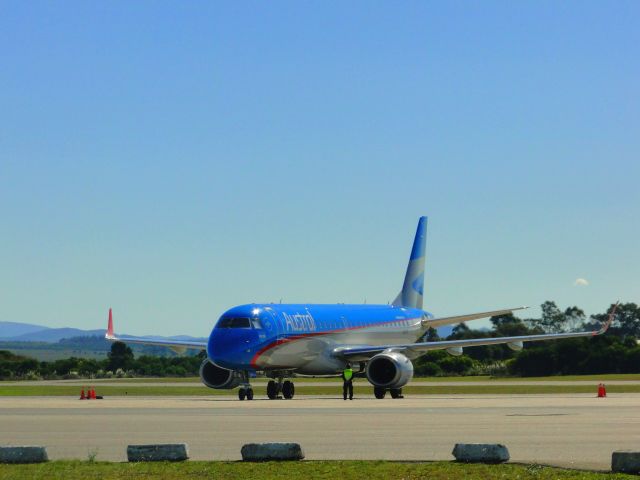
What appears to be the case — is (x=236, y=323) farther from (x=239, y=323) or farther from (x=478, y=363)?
(x=478, y=363)

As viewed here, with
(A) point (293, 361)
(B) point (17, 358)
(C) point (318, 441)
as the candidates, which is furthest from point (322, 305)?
(B) point (17, 358)

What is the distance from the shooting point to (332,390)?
209ft

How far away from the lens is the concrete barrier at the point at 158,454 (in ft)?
69.6

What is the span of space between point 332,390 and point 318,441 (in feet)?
126

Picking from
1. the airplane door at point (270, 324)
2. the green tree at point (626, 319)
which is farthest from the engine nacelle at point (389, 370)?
the green tree at point (626, 319)

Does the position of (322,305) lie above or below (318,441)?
above

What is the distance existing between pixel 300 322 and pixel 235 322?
4760mm

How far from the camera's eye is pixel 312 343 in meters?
56.7

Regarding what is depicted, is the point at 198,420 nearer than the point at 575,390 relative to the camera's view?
Yes

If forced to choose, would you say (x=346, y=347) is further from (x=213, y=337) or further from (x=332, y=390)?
(x=213, y=337)

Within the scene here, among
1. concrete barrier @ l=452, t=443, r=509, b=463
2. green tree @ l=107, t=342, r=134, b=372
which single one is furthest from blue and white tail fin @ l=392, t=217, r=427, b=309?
concrete barrier @ l=452, t=443, r=509, b=463

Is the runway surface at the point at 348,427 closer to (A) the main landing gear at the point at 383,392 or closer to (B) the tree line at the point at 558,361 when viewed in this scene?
(A) the main landing gear at the point at 383,392

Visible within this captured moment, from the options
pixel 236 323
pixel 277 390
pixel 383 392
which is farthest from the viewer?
pixel 383 392

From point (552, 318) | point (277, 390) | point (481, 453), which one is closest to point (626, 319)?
point (552, 318)
